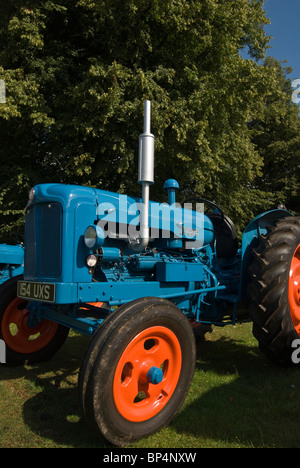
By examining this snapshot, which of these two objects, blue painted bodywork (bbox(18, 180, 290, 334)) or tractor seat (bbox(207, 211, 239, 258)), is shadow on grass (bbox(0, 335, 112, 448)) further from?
tractor seat (bbox(207, 211, 239, 258))

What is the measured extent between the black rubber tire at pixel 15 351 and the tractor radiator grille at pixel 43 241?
0.69m

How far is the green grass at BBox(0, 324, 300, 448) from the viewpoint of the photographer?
232cm

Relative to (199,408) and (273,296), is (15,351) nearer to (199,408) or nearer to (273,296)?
(199,408)

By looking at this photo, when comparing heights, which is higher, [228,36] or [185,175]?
[228,36]

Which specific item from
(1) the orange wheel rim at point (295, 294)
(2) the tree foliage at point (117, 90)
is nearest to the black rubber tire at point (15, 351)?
(1) the orange wheel rim at point (295, 294)

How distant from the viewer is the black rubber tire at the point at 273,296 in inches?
124

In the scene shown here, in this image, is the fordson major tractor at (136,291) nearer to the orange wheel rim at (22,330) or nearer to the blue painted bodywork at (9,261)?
the orange wheel rim at (22,330)

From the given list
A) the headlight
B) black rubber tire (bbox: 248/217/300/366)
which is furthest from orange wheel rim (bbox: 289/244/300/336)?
the headlight

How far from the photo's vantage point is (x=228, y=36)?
32.4ft

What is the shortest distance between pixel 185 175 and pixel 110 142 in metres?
2.20

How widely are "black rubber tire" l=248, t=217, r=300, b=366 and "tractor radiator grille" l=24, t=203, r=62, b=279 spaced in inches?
69.4
